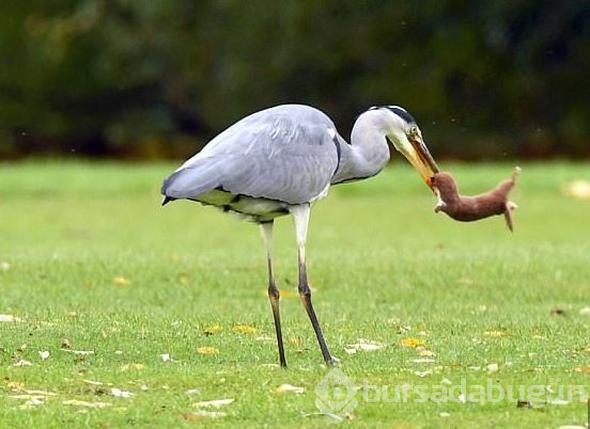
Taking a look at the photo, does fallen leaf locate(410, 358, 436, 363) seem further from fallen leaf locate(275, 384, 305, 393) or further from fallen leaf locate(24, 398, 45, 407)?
fallen leaf locate(24, 398, 45, 407)

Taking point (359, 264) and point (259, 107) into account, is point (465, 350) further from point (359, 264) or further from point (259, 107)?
point (259, 107)

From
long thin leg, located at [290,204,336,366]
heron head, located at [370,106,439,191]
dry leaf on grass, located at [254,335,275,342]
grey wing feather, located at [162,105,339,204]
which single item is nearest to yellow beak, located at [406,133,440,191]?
heron head, located at [370,106,439,191]

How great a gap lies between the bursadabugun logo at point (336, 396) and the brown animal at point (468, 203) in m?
1.97

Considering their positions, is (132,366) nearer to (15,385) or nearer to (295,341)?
(15,385)

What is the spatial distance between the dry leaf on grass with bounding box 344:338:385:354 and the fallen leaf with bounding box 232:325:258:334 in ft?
2.61

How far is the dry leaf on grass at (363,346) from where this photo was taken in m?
9.73

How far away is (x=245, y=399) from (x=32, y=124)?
35.0m

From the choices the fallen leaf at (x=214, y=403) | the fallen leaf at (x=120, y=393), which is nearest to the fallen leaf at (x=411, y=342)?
the fallen leaf at (x=214, y=403)

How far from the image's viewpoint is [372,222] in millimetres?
21141

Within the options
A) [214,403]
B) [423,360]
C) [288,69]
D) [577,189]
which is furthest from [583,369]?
[288,69]

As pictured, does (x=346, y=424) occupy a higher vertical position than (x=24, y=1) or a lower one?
lower

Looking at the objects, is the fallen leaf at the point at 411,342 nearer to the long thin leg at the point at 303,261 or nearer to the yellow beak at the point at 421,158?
the long thin leg at the point at 303,261

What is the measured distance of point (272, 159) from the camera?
917cm

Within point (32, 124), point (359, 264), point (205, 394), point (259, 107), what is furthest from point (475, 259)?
point (32, 124)
